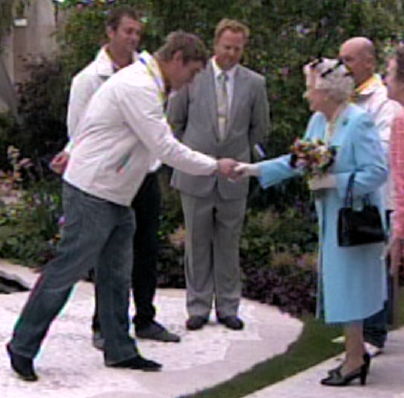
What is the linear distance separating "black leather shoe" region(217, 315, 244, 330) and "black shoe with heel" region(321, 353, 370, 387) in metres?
1.28

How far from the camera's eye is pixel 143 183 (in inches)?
265

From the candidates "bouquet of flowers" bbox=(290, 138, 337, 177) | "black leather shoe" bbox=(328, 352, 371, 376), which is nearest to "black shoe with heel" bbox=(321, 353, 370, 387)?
"black leather shoe" bbox=(328, 352, 371, 376)

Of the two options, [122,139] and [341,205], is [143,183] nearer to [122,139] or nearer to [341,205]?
[122,139]

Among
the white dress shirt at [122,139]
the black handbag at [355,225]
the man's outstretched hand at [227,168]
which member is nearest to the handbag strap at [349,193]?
the black handbag at [355,225]

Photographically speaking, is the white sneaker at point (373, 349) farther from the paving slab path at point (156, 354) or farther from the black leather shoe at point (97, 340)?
the black leather shoe at point (97, 340)

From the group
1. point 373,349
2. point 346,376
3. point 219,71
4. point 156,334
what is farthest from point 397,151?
point 156,334

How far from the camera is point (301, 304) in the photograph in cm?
821

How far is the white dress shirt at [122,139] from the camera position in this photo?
232 inches

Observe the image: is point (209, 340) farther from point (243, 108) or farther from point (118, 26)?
point (118, 26)

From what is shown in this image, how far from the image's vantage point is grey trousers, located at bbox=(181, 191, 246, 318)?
739 centimetres

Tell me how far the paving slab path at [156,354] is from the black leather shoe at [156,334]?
0.06 metres

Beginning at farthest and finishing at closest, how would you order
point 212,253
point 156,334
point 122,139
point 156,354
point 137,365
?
point 212,253, point 156,334, point 156,354, point 137,365, point 122,139

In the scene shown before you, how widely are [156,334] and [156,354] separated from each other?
32cm

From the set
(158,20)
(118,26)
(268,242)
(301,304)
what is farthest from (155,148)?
(158,20)
